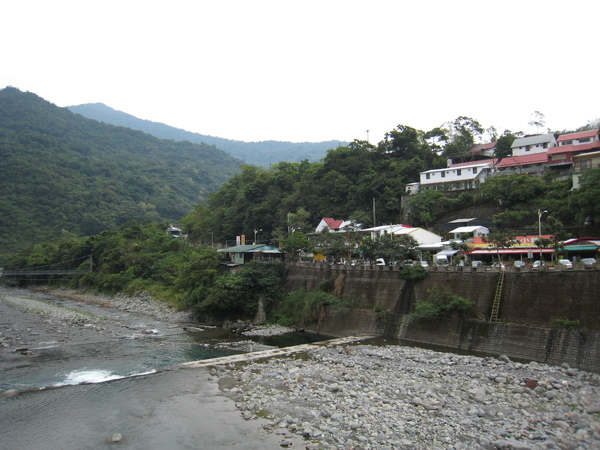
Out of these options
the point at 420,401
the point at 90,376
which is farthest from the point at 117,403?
the point at 420,401

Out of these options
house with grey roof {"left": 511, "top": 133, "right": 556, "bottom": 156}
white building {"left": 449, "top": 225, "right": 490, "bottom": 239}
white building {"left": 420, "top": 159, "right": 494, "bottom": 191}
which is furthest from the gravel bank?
house with grey roof {"left": 511, "top": 133, "right": 556, "bottom": 156}

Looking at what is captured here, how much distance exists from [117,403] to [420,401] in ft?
37.8

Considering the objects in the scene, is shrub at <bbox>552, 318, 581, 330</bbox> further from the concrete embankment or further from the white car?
the white car

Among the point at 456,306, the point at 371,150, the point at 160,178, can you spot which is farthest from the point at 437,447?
the point at 160,178

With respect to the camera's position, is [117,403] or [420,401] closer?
[420,401]

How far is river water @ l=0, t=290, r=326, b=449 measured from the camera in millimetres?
13812

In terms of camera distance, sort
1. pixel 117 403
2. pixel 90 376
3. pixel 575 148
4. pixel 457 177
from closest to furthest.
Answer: pixel 117 403, pixel 90 376, pixel 575 148, pixel 457 177

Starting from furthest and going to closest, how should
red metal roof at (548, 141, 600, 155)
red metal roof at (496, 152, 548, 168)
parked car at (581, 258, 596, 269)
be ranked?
red metal roof at (496, 152, 548, 168) < red metal roof at (548, 141, 600, 155) < parked car at (581, 258, 596, 269)

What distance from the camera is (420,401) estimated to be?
51.0 ft

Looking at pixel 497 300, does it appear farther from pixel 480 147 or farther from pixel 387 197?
pixel 480 147

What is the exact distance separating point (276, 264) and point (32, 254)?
56214mm

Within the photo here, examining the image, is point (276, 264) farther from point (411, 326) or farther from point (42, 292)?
point (42, 292)

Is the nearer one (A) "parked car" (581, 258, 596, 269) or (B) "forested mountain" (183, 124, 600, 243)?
(A) "parked car" (581, 258, 596, 269)

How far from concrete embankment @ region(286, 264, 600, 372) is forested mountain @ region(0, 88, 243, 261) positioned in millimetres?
78651
